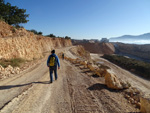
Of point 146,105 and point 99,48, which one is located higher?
point 99,48

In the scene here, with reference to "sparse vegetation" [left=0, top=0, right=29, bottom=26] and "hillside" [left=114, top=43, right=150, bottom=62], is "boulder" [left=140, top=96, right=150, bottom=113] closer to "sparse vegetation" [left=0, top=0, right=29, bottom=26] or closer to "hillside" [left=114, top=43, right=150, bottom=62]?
"sparse vegetation" [left=0, top=0, right=29, bottom=26]

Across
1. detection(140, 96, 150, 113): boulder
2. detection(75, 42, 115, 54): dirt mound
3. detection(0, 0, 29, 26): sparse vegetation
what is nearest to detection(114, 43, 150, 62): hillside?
detection(75, 42, 115, 54): dirt mound

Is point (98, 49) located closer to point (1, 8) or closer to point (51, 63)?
point (1, 8)

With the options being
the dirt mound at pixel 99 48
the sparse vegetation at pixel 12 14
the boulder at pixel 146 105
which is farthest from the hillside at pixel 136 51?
the boulder at pixel 146 105

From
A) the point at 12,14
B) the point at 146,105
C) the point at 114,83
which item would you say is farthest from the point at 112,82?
the point at 12,14

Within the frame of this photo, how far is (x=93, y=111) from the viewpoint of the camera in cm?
307

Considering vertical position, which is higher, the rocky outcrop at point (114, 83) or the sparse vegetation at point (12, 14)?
the sparse vegetation at point (12, 14)

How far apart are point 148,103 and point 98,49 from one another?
91146mm

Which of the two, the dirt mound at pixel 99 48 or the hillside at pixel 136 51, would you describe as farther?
the dirt mound at pixel 99 48

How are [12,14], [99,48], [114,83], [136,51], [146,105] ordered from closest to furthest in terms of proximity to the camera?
[146,105] < [114,83] < [12,14] < [136,51] < [99,48]

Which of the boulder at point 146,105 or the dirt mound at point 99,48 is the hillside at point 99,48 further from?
the boulder at point 146,105

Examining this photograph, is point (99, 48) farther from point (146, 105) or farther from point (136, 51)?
point (146, 105)

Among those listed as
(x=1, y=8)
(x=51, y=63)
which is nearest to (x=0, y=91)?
(x=51, y=63)

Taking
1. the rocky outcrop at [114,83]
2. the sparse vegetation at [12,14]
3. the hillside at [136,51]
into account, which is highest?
the sparse vegetation at [12,14]
